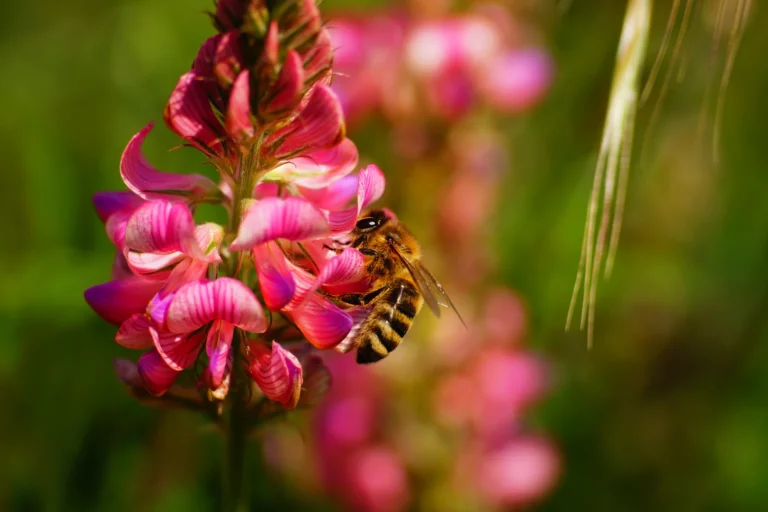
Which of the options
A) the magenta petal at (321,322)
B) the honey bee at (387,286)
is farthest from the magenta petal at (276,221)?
the honey bee at (387,286)

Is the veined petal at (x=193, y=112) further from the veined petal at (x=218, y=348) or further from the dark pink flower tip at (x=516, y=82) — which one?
the dark pink flower tip at (x=516, y=82)

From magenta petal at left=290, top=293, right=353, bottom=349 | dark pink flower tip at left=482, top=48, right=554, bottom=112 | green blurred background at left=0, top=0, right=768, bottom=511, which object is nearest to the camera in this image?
magenta petal at left=290, top=293, right=353, bottom=349

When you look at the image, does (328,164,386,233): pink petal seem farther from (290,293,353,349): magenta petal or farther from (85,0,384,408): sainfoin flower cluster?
(290,293,353,349): magenta petal

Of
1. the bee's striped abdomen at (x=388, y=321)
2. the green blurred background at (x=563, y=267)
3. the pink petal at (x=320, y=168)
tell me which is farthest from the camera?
the green blurred background at (x=563, y=267)

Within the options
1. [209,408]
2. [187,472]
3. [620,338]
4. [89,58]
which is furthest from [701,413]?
[89,58]

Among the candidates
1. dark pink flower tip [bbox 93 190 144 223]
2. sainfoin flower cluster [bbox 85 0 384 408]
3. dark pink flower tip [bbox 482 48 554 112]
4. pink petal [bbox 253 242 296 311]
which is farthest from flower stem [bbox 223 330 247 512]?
dark pink flower tip [bbox 482 48 554 112]

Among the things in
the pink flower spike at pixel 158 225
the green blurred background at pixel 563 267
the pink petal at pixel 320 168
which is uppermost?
the pink flower spike at pixel 158 225

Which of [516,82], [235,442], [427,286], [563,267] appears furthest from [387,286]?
[563,267]
